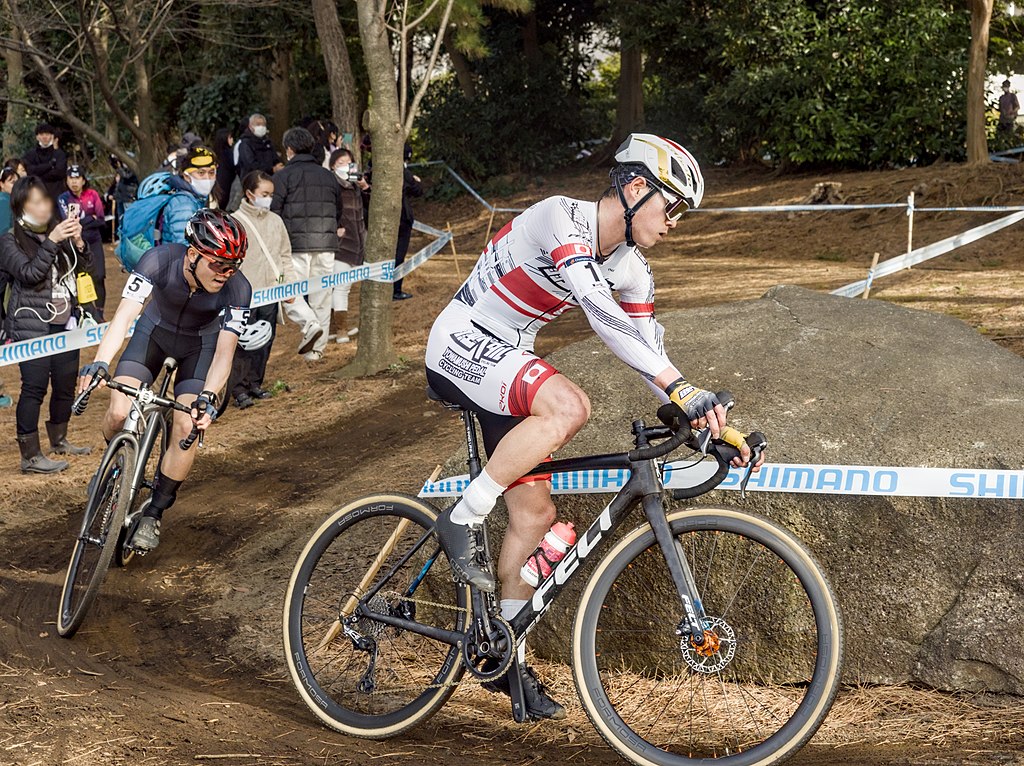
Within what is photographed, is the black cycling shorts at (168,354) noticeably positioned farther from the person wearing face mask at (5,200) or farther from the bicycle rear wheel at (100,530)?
the person wearing face mask at (5,200)

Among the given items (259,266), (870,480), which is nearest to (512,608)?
(870,480)

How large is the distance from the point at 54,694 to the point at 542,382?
2.61 m

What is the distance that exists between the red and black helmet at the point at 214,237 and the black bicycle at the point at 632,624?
5.96ft

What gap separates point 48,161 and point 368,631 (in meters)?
12.0

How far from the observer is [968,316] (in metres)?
11.6

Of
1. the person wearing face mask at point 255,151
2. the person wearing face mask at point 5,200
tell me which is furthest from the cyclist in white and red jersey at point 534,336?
the person wearing face mask at point 255,151

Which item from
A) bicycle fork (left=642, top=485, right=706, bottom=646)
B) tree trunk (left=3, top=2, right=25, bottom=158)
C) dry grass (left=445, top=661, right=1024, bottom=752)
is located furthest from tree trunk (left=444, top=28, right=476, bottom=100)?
bicycle fork (left=642, top=485, right=706, bottom=646)

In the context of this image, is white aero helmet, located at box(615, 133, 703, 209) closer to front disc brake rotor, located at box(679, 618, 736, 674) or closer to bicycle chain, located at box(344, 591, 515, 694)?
front disc brake rotor, located at box(679, 618, 736, 674)

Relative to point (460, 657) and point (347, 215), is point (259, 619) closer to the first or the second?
point (460, 657)

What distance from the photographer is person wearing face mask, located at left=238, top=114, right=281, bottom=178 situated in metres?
16.6

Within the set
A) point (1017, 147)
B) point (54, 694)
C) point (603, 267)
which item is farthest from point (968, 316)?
point (1017, 147)

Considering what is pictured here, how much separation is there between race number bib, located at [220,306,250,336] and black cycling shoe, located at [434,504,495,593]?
8.09 feet

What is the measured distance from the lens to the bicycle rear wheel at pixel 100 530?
5.50 m

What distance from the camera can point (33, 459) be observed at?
8609 mm
